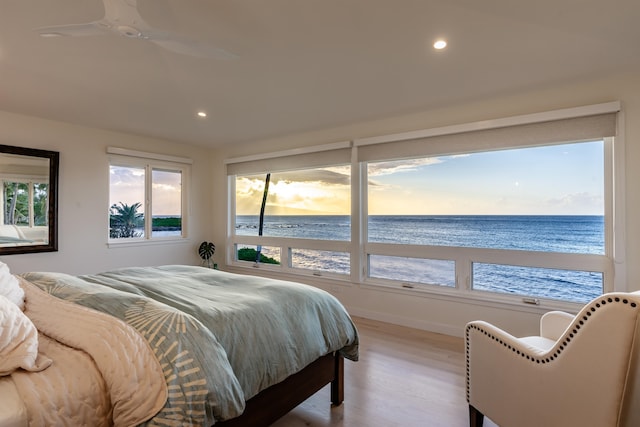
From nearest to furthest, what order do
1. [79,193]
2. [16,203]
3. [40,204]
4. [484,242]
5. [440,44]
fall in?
[440,44] → [484,242] → [16,203] → [40,204] → [79,193]

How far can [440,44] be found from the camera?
214 centimetres

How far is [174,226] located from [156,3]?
3848mm

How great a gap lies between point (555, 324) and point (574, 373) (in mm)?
784

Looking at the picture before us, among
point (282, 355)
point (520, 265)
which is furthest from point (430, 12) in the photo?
point (520, 265)

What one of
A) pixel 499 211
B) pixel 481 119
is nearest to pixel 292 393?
pixel 499 211

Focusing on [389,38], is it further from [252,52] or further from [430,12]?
[252,52]

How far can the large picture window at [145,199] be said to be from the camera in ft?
14.4

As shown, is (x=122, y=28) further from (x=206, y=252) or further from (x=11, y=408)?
(x=206, y=252)

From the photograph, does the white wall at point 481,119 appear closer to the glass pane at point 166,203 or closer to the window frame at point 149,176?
the window frame at point 149,176

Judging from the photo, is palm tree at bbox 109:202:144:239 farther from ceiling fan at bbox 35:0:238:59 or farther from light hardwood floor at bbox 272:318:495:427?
light hardwood floor at bbox 272:318:495:427

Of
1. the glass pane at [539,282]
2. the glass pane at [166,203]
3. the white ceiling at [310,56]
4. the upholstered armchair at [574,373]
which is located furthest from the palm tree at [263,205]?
the upholstered armchair at [574,373]

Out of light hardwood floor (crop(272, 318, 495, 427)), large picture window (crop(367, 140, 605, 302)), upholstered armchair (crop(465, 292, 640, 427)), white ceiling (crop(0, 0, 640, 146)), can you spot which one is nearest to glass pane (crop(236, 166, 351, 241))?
large picture window (crop(367, 140, 605, 302))

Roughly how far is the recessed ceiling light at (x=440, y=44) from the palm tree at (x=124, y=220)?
437cm

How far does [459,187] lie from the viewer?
12.0ft
